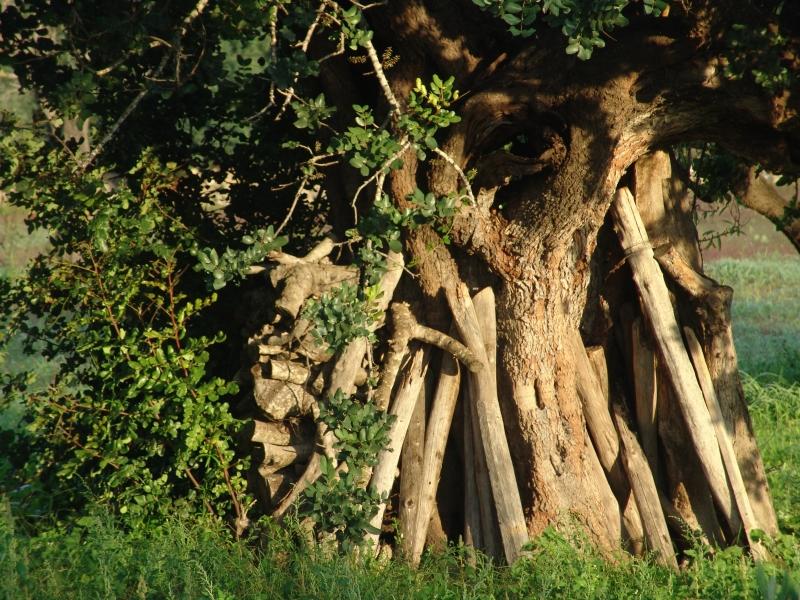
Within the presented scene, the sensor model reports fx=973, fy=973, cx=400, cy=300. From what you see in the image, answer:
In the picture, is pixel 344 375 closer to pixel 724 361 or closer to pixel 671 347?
pixel 671 347

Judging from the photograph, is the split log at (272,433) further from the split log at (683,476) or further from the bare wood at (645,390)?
the split log at (683,476)

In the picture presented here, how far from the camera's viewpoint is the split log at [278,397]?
5.57m

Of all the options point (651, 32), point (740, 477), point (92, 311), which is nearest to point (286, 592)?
point (92, 311)

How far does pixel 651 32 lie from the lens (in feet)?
16.8

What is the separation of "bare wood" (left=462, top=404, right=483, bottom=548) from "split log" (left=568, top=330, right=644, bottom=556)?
29.4 inches

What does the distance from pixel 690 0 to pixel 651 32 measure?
320 millimetres

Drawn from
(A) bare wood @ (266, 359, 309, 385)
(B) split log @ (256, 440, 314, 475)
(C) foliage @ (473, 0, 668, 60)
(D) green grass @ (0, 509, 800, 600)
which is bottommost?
(D) green grass @ (0, 509, 800, 600)

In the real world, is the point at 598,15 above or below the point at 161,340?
above

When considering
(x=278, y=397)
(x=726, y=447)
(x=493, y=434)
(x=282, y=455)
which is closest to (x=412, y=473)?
(x=493, y=434)

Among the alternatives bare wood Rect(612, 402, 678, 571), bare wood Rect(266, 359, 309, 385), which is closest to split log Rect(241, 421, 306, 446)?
bare wood Rect(266, 359, 309, 385)

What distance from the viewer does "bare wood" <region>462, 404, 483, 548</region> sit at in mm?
5906

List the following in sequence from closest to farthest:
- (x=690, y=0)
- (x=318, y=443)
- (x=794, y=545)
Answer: (x=690, y=0) → (x=318, y=443) → (x=794, y=545)

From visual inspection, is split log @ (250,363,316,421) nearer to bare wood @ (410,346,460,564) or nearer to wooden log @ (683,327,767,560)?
bare wood @ (410,346,460,564)

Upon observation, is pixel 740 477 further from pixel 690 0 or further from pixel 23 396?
pixel 23 396
